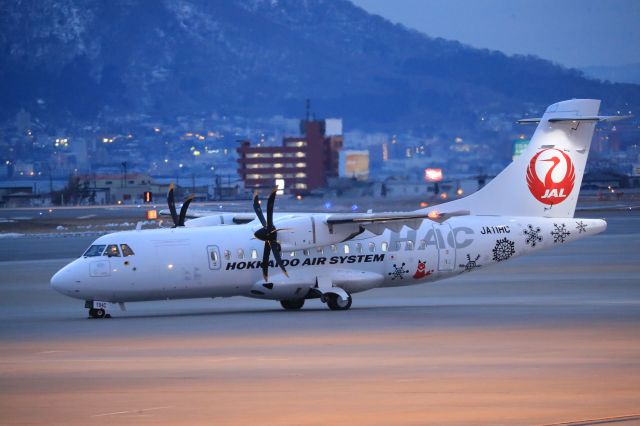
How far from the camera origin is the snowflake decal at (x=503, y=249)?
3225cm

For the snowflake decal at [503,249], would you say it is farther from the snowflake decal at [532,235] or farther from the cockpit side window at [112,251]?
the cockpit side window at [112,251]

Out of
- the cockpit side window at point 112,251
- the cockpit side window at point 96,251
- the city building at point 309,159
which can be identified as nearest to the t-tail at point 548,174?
the cockpit side window at point 112,251

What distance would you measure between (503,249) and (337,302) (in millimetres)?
4871

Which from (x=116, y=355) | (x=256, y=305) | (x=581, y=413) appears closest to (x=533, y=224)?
(x=256, y=305)

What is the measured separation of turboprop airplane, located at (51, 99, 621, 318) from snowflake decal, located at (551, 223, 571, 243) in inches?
1.7

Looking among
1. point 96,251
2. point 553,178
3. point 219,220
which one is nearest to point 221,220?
point 219,220

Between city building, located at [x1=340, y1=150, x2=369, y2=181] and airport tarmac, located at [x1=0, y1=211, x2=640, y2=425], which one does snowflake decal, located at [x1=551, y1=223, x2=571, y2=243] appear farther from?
city building, located at [x1=340, y1=150, x2=369, y2=181]

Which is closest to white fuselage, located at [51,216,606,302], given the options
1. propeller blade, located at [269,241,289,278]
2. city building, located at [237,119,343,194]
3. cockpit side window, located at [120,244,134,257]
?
cockpit side window, located at [120,244,134,257]

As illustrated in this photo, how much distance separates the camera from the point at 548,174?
110 feet

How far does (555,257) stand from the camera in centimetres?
5050

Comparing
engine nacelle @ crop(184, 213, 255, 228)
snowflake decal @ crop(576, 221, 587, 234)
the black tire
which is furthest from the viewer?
engine nacelle @ crop(184, 213, 255, 228)

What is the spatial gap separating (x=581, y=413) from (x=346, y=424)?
2985 mm

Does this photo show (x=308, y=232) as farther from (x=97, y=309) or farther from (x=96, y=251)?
(x=97, y=309)

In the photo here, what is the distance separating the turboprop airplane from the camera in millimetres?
29922
